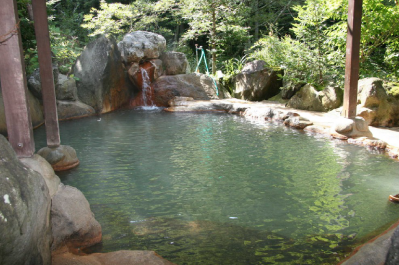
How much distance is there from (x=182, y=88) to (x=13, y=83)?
33.6 feet

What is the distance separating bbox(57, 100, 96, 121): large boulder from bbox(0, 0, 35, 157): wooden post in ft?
23.9

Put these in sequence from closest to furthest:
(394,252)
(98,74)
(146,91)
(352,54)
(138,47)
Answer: (394,252) → (352,54) → (98,74) → (138,47) → (146,91)

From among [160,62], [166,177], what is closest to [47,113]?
[166,177]

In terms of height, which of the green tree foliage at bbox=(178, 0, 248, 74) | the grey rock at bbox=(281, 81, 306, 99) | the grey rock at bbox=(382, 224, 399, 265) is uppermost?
the green tree foliage at bbox=(178, 0, 248, 74)

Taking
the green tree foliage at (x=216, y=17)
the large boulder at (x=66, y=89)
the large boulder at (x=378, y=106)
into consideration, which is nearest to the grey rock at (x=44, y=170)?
the large boulder at (x=378, y=106)

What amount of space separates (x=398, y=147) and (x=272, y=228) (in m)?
4.13

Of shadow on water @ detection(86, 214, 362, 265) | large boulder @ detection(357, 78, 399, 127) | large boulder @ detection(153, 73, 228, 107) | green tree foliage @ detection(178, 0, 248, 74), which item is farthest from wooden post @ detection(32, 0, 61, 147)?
green tree foliage @ detection(178, 0, 248, 74)

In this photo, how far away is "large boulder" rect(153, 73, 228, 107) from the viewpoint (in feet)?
45.3

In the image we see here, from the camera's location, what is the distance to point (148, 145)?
7.44 m

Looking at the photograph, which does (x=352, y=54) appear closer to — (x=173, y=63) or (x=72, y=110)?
(x=72, y=110)

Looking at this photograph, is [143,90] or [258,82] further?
[143,90]

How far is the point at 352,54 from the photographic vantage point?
274 inches

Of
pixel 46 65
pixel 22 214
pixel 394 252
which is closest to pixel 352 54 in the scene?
pixel 46 65

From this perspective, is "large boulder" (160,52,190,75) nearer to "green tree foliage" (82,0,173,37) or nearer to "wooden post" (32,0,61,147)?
"green tree foliage" (82,0,173,37)
